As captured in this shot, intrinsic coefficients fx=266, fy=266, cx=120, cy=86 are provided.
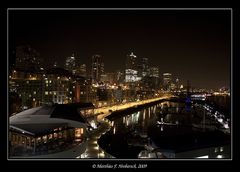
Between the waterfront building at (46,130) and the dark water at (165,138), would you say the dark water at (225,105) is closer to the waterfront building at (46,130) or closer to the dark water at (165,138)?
the dark water at (165,138)

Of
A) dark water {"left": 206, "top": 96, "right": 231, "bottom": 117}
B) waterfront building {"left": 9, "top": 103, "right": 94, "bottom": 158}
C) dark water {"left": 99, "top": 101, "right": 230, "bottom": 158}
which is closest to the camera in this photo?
dark water {"left": 206, "top": 96, "right": 231, "bottom": 117}

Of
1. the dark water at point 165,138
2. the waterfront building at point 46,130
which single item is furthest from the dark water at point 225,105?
the waterfront building at point 46,130

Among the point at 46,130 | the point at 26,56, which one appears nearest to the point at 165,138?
the point at 46,130

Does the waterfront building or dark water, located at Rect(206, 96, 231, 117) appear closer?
dark water, located at Rect(206, 96, 231, 117)

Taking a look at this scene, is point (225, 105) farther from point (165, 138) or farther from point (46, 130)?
point (46, 130)

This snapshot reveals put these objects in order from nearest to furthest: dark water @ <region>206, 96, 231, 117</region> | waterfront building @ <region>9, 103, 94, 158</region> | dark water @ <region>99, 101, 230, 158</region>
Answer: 1. dark water @ <region>206, 96, 231, 117</region>
2. waterfront building @ <region>9, 103, 94, 158</region>
3. dark water @ <region>99, 101, 230, 158</region>

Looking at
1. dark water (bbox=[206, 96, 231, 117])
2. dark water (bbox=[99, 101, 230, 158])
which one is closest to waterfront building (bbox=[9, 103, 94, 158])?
dark water (bbox=[99, 101, 230, 158])

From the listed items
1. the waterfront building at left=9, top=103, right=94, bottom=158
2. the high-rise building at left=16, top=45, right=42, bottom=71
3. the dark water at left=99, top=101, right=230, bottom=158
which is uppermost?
the high-rise building at left=16, top=45, right=42, bottom=71

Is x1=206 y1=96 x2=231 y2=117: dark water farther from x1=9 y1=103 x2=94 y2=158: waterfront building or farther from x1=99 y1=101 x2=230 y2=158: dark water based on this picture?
x1=9 y1=103 x2=94 y2=158: waterfront building

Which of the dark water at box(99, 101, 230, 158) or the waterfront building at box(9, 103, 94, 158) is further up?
the waterfront building at box(9, 103, 94, 158)
